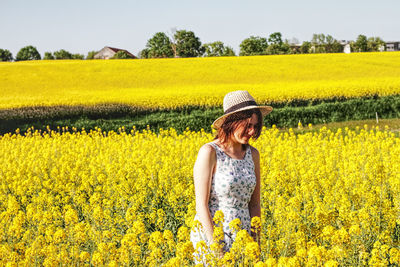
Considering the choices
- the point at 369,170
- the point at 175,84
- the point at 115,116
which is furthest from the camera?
the point at 175,84

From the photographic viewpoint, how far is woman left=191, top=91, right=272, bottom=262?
116 inches

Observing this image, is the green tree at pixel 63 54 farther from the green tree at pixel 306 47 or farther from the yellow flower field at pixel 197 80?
the yellow flower field at pixel 197 80

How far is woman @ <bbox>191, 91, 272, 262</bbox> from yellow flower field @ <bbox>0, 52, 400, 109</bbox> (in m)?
18.0

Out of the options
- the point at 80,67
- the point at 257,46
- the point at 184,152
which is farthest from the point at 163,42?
the point at 184,152

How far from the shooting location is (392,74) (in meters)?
33.5

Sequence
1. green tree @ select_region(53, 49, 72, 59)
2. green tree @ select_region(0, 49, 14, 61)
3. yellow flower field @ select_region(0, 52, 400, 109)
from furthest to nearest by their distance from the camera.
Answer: green tree @ select_region(0, 49, 14, 61), green tree @ select_region(53, 49, 72, 59), yellow flower field @ select_region(0, 52, 400, 109)

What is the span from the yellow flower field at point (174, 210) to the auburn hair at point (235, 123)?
2.08 feet

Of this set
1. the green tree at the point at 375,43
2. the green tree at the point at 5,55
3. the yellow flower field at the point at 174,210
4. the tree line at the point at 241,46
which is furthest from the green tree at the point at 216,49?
the yellow flower field at the point at 174,210

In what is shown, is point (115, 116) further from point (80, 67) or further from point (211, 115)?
point (80, 67)

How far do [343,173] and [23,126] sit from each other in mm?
15858

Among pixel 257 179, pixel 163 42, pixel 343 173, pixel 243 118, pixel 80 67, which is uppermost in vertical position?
pixel 163 42

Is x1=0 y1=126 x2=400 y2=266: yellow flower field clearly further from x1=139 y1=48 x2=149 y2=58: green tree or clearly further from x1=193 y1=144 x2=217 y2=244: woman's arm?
x1=139 y1=48 x2=149 y2=58: green tree

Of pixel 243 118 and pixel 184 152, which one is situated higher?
pixel 243 118

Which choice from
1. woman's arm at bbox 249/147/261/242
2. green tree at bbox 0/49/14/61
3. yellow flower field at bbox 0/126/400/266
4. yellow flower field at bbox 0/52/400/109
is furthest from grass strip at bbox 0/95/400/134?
green tree at bbox 0/49/14/61
